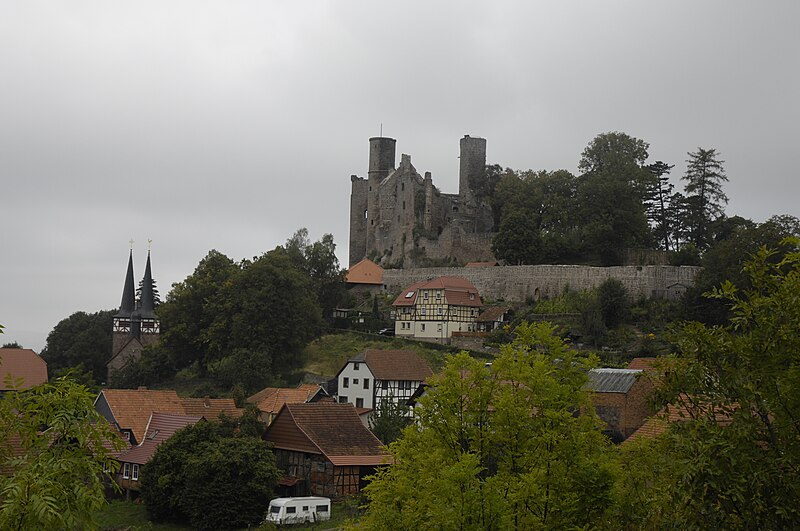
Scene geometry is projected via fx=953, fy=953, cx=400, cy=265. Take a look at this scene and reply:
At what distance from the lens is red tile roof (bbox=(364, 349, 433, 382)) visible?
1905 inches

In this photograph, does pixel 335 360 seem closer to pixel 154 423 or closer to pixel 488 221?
pixel 154 423

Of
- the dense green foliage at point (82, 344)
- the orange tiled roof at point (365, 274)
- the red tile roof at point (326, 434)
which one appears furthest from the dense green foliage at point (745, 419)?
the orange tiled roof at point (365, 274)

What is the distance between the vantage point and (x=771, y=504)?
1011 centimetres

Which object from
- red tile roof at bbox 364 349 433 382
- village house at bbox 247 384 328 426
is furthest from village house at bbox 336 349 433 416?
village house at bbox 247 384 328 426

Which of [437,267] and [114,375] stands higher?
[437,267]

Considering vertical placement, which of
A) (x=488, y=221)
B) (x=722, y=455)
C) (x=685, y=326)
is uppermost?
(x=488, y=221)

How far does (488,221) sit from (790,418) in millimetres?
70193

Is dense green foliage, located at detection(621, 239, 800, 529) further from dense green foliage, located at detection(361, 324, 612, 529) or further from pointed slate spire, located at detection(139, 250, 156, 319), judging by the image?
pointed slate spire, located at detection(139, 250, 156, 319)

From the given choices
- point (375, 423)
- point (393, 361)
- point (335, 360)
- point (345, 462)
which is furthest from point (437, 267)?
point (345, 462)

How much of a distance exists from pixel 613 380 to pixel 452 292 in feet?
90.6

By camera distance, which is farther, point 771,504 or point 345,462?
point 345,462

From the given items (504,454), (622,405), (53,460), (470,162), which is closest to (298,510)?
(622,405)

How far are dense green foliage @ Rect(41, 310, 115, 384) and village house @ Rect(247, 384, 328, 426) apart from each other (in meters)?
23.7

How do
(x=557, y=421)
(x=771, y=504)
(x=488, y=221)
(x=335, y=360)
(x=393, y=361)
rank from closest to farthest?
(x=771, y=504) → (x=557, y=421) → (x=393, y=361) → (x=335, y=360) → (x=488, y=221)
